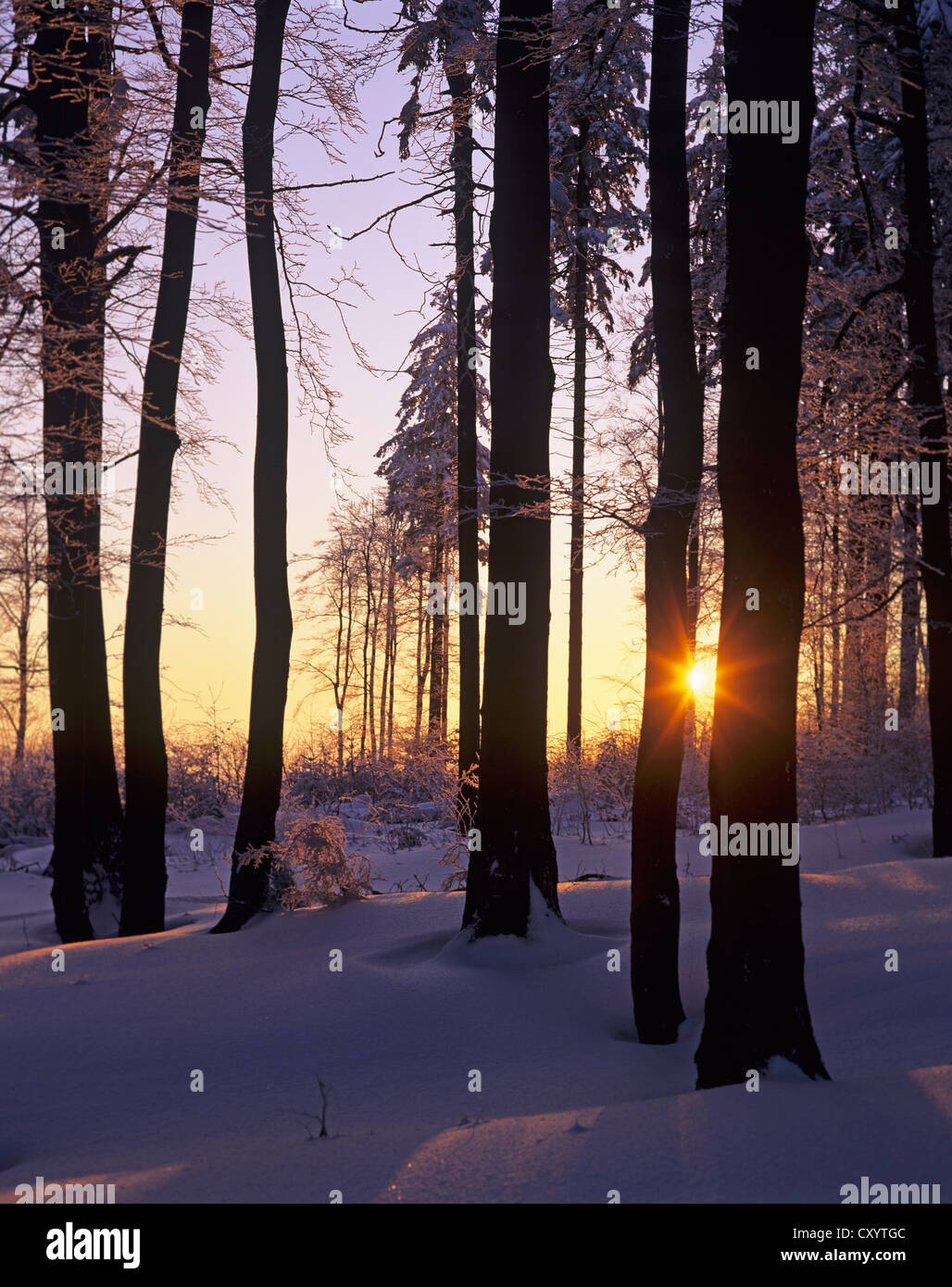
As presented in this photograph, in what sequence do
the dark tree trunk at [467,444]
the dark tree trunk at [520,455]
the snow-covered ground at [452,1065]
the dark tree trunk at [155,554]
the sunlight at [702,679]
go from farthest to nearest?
the dark tree trunk at [467,444] → the sunlight at [702,679] → the dark tree trunk at [155,554] → the dark tree trunk at [520,455] → the snow-covered ground at [452,1065]

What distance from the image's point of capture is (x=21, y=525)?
8117 millimetres

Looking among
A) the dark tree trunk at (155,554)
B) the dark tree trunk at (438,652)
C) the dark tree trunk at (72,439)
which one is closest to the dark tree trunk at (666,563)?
the dark tree trunk at (72,439)

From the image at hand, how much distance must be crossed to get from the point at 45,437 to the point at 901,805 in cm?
1563

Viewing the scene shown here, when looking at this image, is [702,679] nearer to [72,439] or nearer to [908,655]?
[908,655]

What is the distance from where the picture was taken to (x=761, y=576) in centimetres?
466

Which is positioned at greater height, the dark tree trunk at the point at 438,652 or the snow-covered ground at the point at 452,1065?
the dark tree trunk at the point at 438,652

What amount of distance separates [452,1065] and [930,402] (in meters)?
9.49

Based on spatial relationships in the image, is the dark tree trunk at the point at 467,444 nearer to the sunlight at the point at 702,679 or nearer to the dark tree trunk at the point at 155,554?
the sunlight at the point at 702,679

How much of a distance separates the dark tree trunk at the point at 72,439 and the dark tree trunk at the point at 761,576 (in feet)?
17.6

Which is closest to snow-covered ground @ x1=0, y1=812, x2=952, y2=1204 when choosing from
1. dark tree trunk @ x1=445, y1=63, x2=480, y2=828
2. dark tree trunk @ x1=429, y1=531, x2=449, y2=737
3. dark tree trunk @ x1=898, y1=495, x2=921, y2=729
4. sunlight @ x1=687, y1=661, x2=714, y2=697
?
sunlight @ x1=687, y1=661, x2=714, y2=697

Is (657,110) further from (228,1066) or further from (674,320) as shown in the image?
(228,1066)

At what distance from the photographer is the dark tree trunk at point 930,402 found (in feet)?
36.6

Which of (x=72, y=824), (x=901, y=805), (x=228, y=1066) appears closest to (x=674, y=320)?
(x=228, y=1066)

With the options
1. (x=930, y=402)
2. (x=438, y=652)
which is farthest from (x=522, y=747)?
(x=438, y=652)
